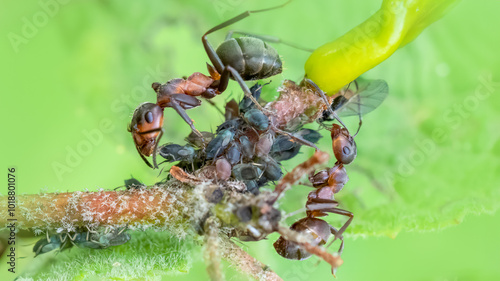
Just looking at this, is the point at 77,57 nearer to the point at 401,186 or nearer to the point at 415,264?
the point at 401,186

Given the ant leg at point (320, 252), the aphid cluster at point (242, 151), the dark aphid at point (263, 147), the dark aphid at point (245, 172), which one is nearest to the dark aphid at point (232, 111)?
the aphid cluster at point (242, 151)

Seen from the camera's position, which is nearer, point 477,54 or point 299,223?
point 299,223

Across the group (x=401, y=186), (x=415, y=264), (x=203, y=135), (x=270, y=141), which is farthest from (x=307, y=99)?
(x=415, y=264)

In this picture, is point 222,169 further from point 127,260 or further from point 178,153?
point 127,260

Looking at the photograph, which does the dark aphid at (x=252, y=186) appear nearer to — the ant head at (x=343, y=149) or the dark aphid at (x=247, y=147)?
the dark aphid at (x=247, y=147)

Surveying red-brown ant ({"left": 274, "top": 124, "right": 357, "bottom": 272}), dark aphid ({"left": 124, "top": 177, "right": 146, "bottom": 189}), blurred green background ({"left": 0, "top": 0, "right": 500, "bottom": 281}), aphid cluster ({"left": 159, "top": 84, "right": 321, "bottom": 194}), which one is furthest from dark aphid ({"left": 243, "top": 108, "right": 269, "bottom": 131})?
blurred green background ({"left": 0, "top": 0, "right": 500, "bottom": 281})
